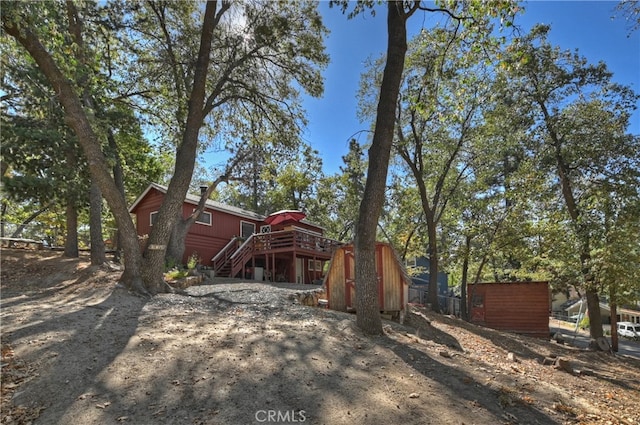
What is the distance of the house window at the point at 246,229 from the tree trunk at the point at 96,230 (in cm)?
882

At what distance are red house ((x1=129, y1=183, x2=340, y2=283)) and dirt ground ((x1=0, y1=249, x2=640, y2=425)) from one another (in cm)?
1032

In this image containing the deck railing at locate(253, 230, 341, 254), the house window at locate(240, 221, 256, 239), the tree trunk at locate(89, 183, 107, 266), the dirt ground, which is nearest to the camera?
the dirt ground

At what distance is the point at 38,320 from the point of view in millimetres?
5566

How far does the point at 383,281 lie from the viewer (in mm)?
9781

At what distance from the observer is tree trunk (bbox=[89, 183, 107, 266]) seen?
1116 cm

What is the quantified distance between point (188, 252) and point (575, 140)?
55.1 ft

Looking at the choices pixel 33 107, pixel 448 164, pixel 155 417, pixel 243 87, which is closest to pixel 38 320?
pixel 155 417

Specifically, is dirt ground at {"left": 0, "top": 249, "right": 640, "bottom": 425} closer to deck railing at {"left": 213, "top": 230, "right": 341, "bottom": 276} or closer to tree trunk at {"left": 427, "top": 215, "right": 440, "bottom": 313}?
tree trunk at {"left": 427, "top": 215, "right": 440, "bottom": 313}

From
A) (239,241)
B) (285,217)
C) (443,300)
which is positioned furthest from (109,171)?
(443,300)

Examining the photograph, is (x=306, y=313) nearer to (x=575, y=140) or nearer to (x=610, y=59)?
(x=575, y=140)

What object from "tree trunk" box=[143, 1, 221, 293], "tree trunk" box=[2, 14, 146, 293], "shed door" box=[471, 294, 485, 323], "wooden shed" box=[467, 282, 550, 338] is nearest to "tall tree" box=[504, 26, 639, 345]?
"wooden shed" box=[467, 282, 550, 338]

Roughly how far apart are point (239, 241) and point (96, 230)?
8.07 m

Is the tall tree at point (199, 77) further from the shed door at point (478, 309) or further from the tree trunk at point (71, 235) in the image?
the shed door at point (478, 309)

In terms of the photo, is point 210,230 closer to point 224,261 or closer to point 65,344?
point 224,261
